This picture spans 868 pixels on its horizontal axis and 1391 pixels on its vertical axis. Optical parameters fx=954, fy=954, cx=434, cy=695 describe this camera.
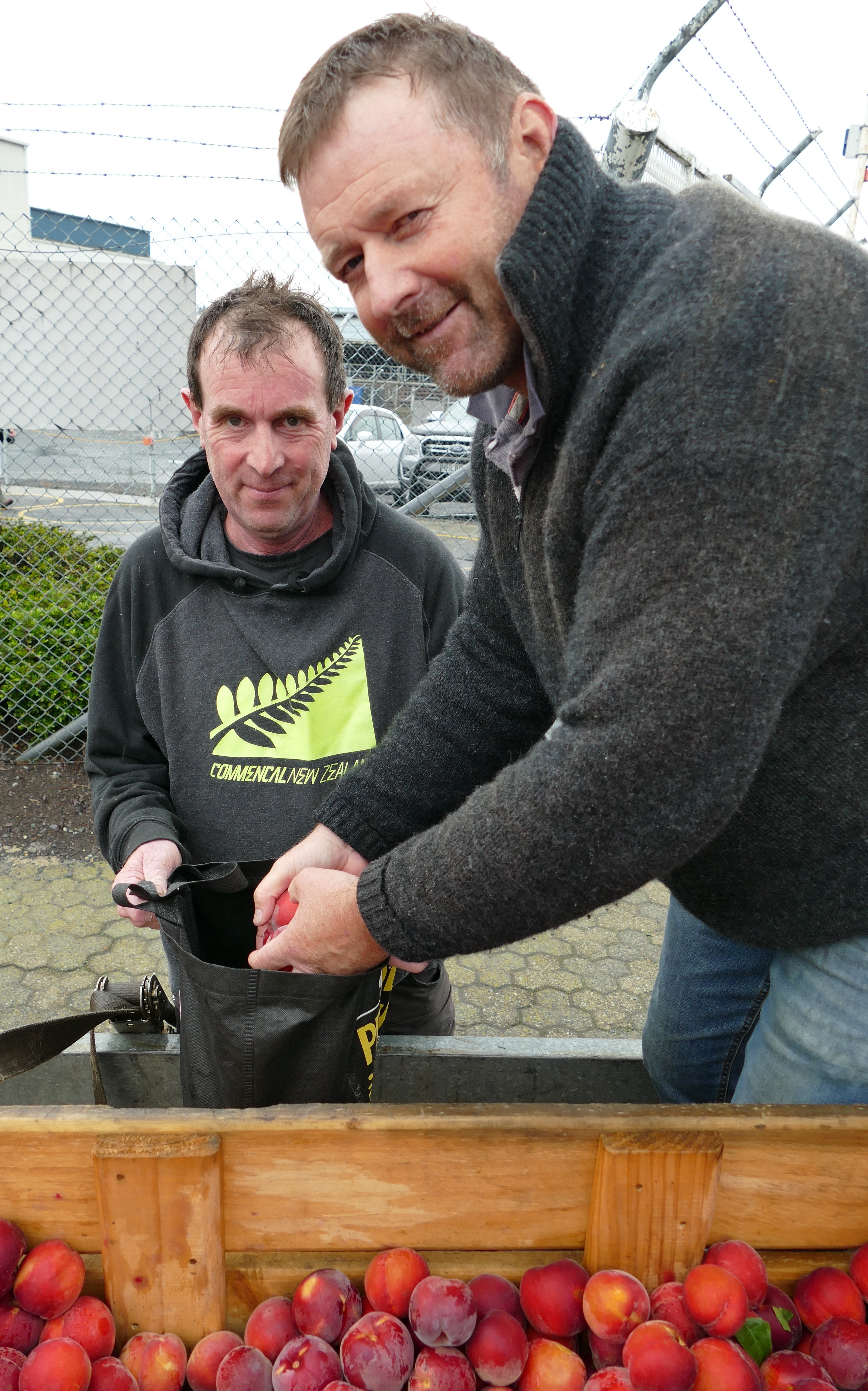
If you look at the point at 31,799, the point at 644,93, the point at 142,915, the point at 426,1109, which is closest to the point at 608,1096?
the point at 426,1109

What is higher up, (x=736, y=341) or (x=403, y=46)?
(x=403, y=46)

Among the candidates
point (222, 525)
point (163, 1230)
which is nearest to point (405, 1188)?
point (163, 1230)

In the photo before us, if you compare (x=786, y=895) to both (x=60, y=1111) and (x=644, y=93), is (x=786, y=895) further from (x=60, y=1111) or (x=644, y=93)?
(x=644, y=93)

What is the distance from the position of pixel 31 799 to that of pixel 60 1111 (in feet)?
13.6

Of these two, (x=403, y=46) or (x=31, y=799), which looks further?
(x=31, y=799)

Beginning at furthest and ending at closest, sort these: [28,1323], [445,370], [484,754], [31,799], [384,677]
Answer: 1. [31,799]
2. [384,677]
3. [484,754]
4. [445,370]
5. [28,1323]

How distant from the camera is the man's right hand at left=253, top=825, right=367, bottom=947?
54.0 inches

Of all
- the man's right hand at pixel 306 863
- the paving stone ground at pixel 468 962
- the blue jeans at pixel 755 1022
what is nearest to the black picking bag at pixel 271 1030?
the man's right hand at pixel 306 863

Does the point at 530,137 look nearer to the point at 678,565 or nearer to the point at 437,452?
the point at 678,565

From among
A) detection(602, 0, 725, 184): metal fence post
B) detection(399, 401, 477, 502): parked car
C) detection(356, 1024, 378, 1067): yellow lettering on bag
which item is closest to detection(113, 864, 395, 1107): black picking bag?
detection(356, 1024, 378, 1067): yellow lettering on bag

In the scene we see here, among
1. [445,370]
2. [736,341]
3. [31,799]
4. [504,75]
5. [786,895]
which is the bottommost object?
[31,799]

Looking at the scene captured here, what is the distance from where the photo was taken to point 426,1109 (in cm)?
102

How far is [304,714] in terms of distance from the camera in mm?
1968

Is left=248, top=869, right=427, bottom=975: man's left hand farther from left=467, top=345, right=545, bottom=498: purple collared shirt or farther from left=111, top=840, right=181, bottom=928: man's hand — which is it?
left=467, top=345, right=545, bottom=498: purple collared shirt
